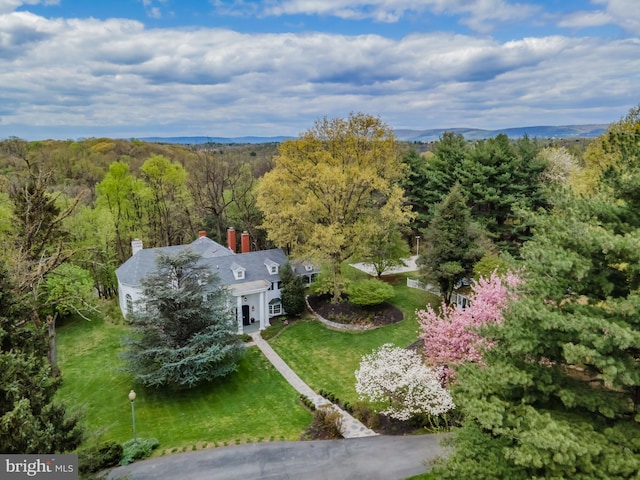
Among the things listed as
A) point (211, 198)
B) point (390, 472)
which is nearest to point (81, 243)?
point (211, 198)

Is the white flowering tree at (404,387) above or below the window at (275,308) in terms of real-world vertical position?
above

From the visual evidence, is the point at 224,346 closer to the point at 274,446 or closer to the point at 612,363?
the point at 274,446

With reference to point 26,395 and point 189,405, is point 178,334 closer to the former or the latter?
point 189,405

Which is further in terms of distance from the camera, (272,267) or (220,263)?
(272,267)

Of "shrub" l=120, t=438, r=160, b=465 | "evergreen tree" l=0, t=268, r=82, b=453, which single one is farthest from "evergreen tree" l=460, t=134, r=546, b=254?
"evergreen tree" l=0, t=268, r=82, b=453

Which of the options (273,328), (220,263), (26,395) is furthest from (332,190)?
(26,395)

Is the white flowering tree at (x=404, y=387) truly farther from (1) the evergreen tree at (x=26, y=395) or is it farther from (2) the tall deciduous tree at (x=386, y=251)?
(2) the tall deciduous tree at (x=386, y=251)

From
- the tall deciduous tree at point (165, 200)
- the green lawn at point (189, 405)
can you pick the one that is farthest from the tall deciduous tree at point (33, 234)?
the tall deciduous tree at point (165, 200)
